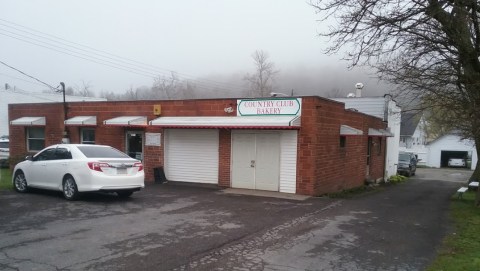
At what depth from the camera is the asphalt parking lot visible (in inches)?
249

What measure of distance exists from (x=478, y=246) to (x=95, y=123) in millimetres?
15595

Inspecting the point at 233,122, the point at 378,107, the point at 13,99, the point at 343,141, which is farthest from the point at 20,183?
the point at 13,99

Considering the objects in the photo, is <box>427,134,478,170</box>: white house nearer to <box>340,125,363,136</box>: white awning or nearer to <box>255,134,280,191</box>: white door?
<box>340,125,363,136</box>: white awning

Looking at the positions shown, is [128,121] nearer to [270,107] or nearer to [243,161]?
[243,161]

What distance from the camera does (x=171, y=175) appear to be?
670 inches

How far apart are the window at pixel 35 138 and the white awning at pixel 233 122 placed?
26.1 ft

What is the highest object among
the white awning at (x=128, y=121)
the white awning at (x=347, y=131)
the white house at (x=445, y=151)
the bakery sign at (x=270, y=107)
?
A: the bakery sign at (x=270, y=107)

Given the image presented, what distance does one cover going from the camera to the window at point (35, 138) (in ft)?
67.7

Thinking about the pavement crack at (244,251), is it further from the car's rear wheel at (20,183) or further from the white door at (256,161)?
the car's rear wheel at (20,183)

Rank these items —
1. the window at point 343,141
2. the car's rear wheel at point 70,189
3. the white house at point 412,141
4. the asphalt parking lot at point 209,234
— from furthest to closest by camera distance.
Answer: the white house at point 412,141 → the window at point 343,141 → the car's rear wheel at point 70,189 → the asphalt parking lot at point 209,234

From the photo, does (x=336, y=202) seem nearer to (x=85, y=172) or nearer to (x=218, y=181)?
(x=218, y=181)

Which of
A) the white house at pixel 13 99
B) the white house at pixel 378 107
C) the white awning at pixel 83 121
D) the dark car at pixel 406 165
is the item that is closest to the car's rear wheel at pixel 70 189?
the white awning at pixel 83 121

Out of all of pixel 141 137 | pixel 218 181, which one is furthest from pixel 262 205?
pixel 141 137

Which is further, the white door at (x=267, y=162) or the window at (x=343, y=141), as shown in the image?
the window at (x=343, y=141)
